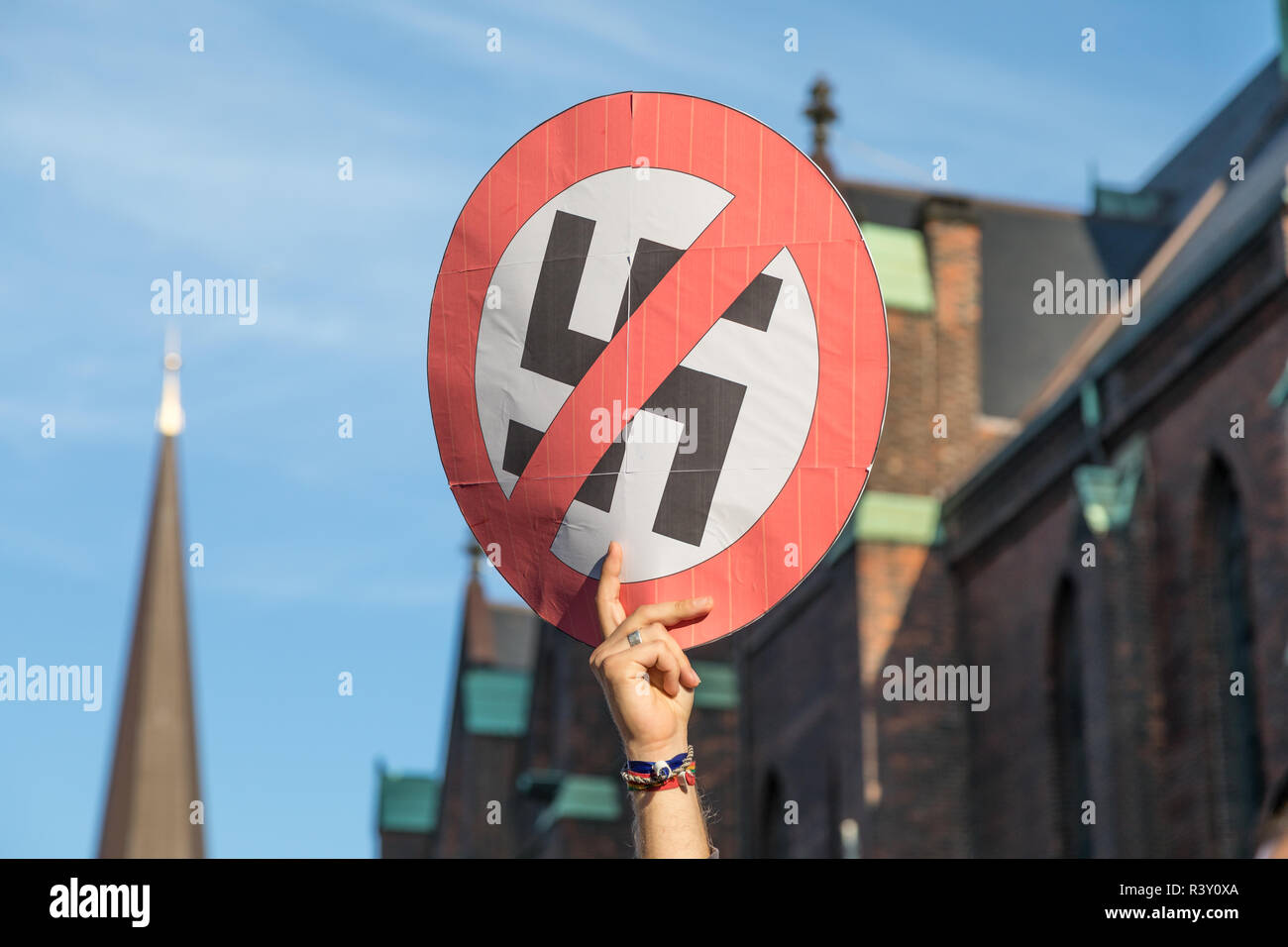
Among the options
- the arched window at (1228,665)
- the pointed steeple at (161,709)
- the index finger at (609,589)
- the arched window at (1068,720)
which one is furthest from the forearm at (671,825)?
the pointed steeple at (161,709)

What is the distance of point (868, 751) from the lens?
26.0 meters

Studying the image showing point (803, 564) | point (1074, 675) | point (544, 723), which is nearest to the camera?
point (803, 564)

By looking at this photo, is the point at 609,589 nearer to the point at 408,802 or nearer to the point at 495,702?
the point at 495,702

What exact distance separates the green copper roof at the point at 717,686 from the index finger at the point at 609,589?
29597 millimetres

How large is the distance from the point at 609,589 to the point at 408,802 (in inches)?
2005

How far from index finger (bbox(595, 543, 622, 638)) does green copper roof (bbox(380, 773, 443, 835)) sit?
1948 inches

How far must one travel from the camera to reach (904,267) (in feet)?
100

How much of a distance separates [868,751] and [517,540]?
2164 cm

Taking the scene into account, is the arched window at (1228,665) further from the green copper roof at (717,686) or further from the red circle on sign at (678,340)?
the red circle on sign at (678,340)

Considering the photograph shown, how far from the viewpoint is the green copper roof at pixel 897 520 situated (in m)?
27.2

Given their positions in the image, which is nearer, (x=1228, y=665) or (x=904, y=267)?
(x=1228, y=665)

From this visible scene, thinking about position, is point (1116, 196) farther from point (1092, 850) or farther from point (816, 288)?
point (816, 288)


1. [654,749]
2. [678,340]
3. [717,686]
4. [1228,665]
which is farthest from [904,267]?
[654,749]
